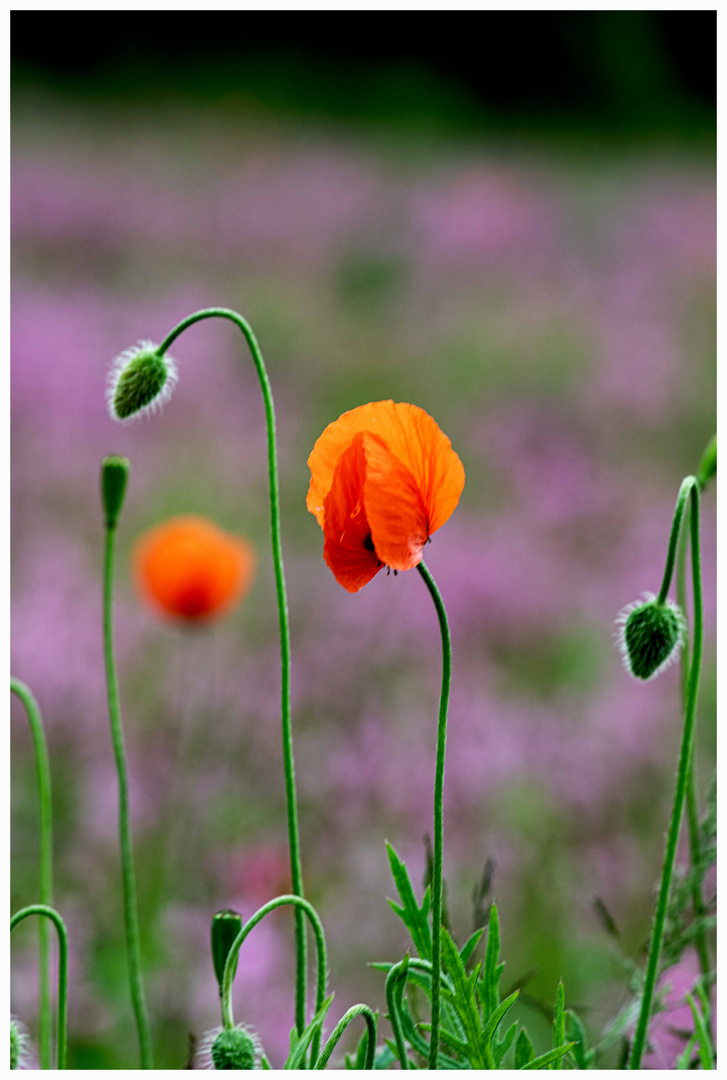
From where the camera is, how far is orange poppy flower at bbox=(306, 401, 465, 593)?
17.8 inches

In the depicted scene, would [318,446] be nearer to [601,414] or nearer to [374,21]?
[601,414]

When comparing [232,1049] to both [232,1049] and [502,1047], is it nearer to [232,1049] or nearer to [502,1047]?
[232,1049]

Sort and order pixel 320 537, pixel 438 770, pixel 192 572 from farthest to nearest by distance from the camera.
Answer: pixel 320 537 < pixel 192 572 < pixel 438 770

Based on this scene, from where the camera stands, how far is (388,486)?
17.8 inches

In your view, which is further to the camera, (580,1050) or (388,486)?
(580,1050)

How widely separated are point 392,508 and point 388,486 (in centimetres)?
1

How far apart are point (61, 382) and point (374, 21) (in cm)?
225

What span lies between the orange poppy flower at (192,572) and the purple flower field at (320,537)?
0.17 meters

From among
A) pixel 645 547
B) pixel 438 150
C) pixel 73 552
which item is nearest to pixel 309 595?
pixel 73 552

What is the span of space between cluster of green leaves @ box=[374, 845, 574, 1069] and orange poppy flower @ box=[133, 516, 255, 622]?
0.92m

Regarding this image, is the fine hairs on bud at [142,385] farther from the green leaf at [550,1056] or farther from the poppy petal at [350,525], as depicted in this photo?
the green leaf at [550,1056]

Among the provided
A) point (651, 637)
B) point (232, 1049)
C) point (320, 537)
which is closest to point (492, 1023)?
point (232, 1049)

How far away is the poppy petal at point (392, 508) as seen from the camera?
441 mm

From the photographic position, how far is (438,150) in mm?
6961
